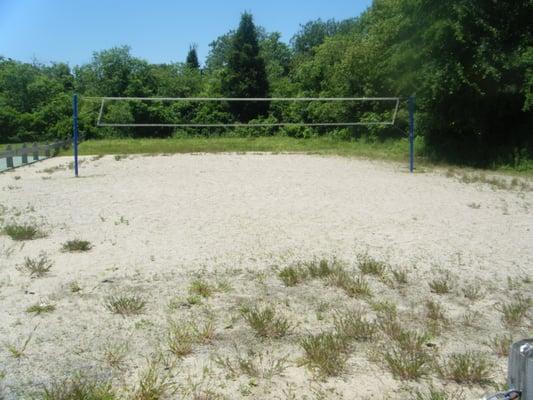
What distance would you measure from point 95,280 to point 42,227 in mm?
2608

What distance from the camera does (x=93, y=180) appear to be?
1174 centimetres

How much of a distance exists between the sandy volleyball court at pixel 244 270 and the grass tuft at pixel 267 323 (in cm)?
5

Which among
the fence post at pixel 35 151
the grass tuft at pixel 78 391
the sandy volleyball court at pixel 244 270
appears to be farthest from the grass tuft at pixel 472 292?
the fence post at pixel 35 151

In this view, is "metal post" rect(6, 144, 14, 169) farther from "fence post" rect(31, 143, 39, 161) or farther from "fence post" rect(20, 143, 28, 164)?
"fence post" rect(31, 143, 39, 161)

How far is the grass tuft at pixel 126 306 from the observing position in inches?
158

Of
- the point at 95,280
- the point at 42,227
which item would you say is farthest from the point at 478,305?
the point at 42,227

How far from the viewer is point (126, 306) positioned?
159 inches

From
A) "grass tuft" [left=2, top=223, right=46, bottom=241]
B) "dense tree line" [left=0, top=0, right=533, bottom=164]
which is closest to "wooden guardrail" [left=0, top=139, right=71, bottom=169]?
"dense tree line" [left=0, top=0, right=533, bottom=164]

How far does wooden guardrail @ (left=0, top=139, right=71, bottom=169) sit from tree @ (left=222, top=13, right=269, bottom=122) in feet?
40.9

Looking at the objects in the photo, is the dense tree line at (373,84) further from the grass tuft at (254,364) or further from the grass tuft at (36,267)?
the grass tuft at (254,364)

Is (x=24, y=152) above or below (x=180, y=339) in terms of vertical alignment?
above

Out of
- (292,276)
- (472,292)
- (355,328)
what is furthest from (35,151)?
(355,328)

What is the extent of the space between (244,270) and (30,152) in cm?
1443

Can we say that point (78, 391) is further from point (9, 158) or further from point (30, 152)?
point (30, 152)
